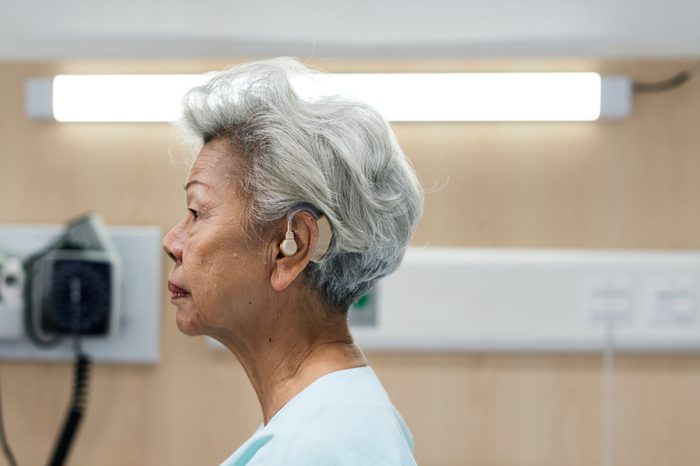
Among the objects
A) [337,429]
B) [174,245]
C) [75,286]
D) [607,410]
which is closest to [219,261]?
[174,245]

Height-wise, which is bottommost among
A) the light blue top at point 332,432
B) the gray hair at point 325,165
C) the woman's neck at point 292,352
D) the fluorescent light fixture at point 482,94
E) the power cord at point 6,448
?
the power cord at point 6,448

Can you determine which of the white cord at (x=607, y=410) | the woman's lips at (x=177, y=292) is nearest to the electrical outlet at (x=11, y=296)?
the woman's lips at (x=177, y=292)

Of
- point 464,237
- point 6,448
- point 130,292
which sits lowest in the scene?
point 6,448

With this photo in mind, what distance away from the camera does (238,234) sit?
0.96 m

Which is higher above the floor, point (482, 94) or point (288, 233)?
point (482, 94)

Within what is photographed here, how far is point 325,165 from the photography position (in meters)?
0.93

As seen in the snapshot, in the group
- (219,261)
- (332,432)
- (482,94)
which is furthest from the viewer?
(482,94)

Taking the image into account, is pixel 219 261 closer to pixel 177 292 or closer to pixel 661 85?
pixel 177 292

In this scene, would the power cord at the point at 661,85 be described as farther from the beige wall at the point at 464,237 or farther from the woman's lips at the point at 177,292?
the woman's lips at the point at 177,292

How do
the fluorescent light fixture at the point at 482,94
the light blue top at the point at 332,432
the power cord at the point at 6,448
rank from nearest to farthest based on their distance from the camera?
the light blue top at the point at 332,432 < the fluorescent light fixture at the point at 482,94 < the power cord at the point at 6,448

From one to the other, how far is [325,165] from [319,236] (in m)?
0.07

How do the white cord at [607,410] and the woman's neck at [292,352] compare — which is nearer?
the woman's neck at [292,352]

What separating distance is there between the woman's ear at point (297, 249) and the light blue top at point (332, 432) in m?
0.11

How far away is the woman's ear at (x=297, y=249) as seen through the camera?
94 centimetres
